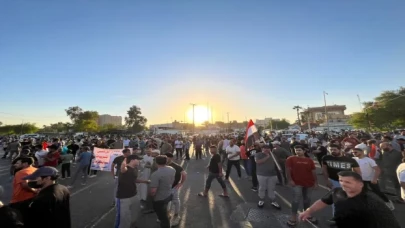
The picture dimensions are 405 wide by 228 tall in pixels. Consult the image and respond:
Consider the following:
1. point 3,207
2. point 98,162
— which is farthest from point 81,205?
point 3,207

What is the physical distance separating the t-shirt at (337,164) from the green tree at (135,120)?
7746 centimetres

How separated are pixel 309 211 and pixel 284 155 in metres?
5.99

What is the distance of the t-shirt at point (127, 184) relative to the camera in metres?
4.54

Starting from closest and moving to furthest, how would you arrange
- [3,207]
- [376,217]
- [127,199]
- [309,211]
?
[376,217] → [3,207] → [309,211] → [127,199]

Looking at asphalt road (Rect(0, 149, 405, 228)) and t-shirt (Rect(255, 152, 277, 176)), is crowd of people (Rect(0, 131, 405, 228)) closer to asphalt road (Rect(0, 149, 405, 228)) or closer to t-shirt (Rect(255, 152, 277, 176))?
t-shirt (Rect(255, 152, 277, 176))

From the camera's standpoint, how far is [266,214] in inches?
240

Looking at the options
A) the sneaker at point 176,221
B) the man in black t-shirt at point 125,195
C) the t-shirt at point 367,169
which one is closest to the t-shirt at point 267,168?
the t-shirt at point 367,169

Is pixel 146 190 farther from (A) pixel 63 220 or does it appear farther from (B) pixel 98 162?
(B) pixel 98 162

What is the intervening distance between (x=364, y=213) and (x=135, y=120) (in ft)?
266

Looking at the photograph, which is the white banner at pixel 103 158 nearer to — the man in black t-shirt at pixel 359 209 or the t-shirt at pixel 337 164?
the t-shirt at pixel 337 164

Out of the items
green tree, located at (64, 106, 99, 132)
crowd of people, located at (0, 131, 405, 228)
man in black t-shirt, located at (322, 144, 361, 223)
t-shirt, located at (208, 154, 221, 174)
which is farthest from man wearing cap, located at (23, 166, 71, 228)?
green tree, located at (64, 106, 99, 132)

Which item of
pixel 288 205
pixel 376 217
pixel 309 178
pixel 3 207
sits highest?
pixel 3 207

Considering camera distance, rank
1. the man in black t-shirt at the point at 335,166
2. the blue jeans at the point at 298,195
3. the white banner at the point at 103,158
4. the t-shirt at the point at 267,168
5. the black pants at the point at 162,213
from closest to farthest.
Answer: the black pants at the point at 162,213 → the man in black t-shirt at the point at 335,166 → the blue jeans at the point at 298,195 → the t-shirt at the point at 267,168 → the white banner at the point at 103,158

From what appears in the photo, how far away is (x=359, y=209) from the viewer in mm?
2236
